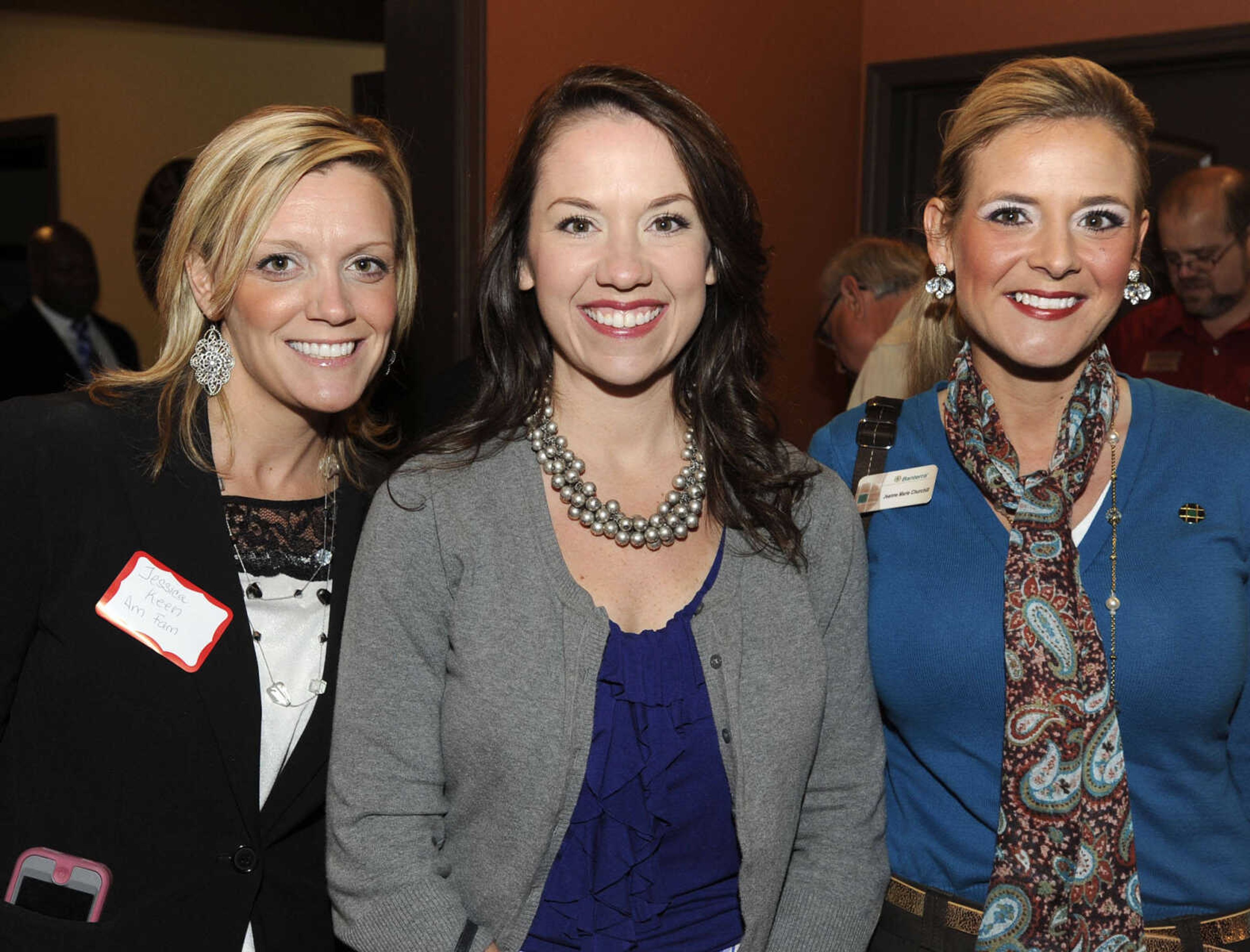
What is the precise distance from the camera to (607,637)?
1.62 m

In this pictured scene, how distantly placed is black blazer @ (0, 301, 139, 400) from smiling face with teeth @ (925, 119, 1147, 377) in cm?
501

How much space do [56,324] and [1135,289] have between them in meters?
5.69

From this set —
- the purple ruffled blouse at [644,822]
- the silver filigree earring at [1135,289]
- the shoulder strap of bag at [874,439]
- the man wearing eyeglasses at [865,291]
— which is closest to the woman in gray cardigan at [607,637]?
the purple ruffled blouse at [644,822]

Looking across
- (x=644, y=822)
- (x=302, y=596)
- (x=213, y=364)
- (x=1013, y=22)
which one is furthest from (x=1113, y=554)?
(x=1013, y=22)

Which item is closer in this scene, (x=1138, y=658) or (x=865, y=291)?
(x=1138, y=658)

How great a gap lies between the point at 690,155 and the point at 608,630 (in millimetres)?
695

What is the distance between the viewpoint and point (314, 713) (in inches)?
73.4

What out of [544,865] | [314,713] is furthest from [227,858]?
[544,865]

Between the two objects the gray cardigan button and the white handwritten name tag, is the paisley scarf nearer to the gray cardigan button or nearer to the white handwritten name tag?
the gray cardigan button

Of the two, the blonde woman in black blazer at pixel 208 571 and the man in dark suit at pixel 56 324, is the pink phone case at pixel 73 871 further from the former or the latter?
the man in dark suit at pixel 56 324

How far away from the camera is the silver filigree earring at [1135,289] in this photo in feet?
6.21

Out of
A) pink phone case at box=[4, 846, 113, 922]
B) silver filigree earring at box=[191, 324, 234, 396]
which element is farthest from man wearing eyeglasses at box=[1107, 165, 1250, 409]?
pink phone case at box=[4, 846, 113, 922]

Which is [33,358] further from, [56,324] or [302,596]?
[302,596]

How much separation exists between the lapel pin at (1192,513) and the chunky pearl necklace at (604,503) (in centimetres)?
71
